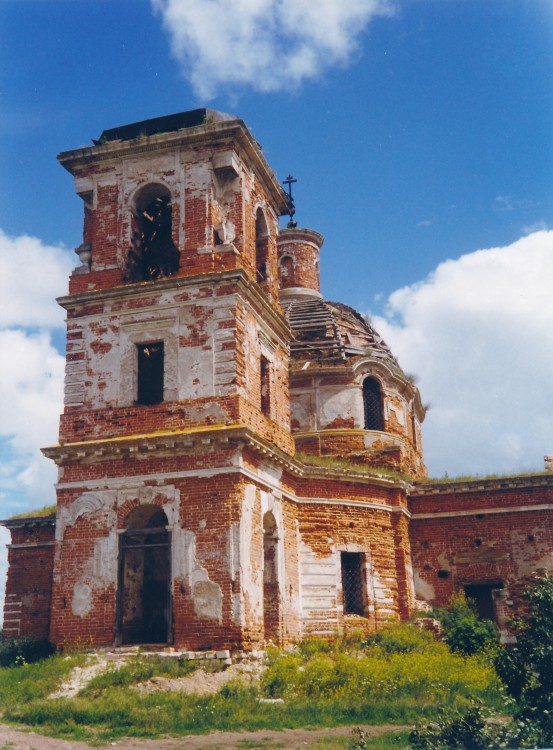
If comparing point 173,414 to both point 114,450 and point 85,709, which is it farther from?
point 85,709

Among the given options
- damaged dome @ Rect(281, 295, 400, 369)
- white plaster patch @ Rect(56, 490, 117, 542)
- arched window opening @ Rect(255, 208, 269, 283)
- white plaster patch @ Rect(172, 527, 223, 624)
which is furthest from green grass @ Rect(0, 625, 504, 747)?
damaged dome @ Rect(281, 295, 400, 369)

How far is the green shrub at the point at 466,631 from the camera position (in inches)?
697

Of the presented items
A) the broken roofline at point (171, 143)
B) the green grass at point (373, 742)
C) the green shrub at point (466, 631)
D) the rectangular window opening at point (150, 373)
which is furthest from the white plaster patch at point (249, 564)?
the broken roofline at point (171, 143)

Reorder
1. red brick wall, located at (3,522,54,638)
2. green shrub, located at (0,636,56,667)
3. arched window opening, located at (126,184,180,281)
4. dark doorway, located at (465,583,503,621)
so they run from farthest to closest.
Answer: dark doorway, located at (465,583,503,621), red brick wall, located at (3,522,54,638), arched window opening, located at (126,184,180,281), green shrub, located at (0,636,56,667)

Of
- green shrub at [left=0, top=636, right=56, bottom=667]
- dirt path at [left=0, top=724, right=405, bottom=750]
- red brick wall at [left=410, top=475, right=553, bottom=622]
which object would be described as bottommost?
dirt path at [left=0, top=724, right=405, bottom=750]

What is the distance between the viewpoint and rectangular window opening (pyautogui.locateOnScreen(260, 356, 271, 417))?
17.8m

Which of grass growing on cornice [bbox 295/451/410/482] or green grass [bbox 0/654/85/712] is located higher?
grass growing on cornice [bbox 295/451/410/482]

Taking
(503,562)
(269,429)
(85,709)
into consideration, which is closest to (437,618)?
(503,562)

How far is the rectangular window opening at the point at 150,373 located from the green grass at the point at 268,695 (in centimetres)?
519

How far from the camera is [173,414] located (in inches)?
615

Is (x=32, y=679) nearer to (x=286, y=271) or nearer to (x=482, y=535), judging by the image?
(x=482, y=535)

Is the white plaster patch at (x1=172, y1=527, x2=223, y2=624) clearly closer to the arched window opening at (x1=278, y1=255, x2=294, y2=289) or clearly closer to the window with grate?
the window with grate

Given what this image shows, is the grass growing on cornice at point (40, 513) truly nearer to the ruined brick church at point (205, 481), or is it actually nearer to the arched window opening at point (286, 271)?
the ruined brick church at point (205, 481)

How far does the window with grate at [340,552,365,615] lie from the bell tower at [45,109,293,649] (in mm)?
2704
